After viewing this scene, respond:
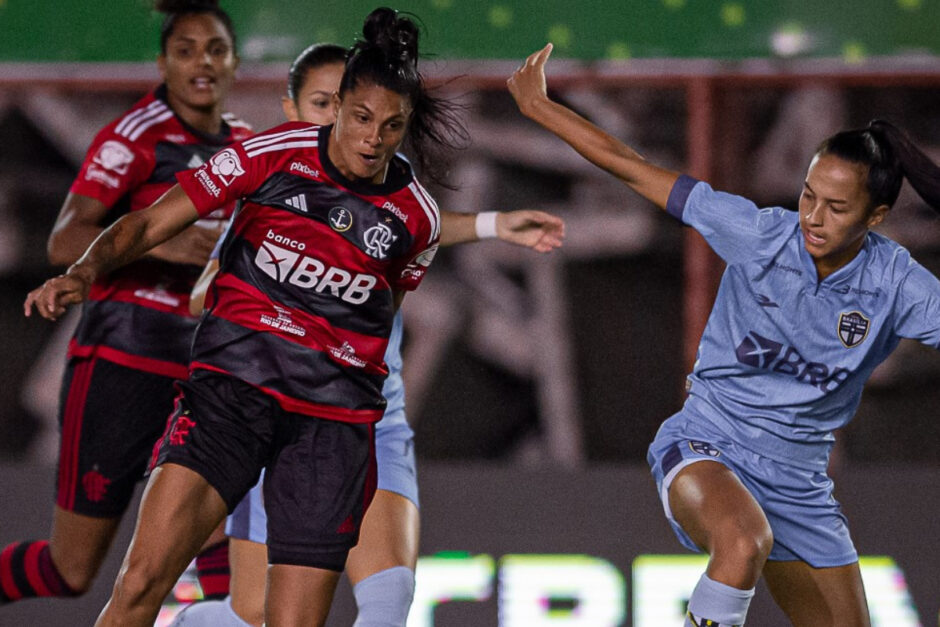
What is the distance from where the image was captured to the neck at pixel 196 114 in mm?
3896

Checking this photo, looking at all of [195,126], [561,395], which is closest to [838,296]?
[195,126]

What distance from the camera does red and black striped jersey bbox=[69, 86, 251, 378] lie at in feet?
12.2

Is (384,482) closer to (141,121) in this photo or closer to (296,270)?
(296,270)

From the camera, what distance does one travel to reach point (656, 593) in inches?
164

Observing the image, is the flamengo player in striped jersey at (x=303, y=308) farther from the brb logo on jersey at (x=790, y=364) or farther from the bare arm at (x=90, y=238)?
the brb logo on jersey at (x=790, y=364)

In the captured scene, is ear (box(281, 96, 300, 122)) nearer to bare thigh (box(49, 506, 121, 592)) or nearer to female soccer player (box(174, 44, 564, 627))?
female soccer player (box(174, 44, 564, 627))

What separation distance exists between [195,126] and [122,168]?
29cm

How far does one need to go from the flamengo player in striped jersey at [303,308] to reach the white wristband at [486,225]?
1.94 ft

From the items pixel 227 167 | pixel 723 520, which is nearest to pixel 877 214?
pixel 723 520

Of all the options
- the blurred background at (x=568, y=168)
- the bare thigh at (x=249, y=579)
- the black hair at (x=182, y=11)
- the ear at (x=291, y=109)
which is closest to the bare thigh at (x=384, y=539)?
the bare thigh at (x=249, y=579)

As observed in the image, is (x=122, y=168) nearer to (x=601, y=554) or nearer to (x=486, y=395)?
(x=601, y=554)

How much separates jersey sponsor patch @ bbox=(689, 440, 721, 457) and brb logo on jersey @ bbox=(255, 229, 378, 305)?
931 millimetres

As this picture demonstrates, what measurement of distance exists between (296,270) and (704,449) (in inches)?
42.2

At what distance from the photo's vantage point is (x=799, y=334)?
311 centimetres
